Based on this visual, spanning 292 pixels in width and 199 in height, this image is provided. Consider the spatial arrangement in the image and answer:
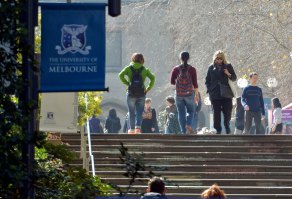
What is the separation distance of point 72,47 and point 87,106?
11643 millimetres

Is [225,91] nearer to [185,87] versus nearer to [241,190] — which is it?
[185,87]

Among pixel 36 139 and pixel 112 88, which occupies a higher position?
pixel 112 88

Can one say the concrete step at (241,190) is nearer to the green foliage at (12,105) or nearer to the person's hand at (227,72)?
the person's hand at (227,72)

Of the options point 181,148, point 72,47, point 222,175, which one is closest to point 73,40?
point 72,47

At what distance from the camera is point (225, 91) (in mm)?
22469

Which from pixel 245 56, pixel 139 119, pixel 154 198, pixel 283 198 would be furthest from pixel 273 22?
pixel 154 198

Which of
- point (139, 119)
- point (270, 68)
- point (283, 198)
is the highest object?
point (270, 68)

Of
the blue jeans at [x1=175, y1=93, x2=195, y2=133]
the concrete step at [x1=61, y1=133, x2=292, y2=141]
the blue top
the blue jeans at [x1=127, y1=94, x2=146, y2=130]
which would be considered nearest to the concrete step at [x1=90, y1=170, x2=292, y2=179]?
the concrete step at [x1=61, y1=133, x2=292, y2=141]

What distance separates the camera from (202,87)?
47.6 m

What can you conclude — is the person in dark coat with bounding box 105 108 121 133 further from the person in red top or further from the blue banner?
the blue banner

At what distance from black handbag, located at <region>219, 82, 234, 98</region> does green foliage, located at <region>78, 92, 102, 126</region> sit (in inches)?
100.0

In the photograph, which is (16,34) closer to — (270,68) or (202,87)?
(270,68)

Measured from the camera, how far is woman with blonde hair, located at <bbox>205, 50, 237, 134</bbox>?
2247 centimetres

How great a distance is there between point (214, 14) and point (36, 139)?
114 feet
